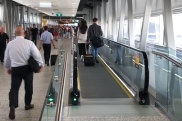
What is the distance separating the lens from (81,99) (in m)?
7.19

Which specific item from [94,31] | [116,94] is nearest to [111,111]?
[116,94]

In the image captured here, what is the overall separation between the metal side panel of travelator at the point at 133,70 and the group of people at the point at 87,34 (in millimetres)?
975

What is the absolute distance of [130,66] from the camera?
8.76 m

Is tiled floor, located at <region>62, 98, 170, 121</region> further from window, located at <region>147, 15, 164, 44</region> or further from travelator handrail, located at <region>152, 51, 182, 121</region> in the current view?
window, located at <region>147, 15, 164, 44</region>

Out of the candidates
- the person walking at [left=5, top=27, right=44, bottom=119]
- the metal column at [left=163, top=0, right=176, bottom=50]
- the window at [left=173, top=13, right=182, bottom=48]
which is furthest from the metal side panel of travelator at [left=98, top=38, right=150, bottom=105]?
the window at [left=173, top=13, right=182, bottom=48]

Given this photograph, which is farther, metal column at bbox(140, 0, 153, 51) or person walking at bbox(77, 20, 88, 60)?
person walking at bbox(77, 20, 88, 60)

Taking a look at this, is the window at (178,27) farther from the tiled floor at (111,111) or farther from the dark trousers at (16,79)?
the dark trousers at (16,79)

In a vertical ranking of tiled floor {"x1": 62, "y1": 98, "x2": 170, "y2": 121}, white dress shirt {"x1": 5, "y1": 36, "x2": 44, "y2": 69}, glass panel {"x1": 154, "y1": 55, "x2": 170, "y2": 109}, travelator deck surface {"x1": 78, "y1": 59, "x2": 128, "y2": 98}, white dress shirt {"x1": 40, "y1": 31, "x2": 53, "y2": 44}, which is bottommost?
tiled floor {"x1": 62, "y1": 98, "x2": 170, "y2": 121}

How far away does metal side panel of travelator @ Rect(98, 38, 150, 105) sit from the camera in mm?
6739

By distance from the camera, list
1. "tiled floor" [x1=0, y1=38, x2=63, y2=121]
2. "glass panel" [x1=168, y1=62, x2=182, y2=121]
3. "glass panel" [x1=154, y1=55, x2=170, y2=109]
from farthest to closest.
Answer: "tiled floor" [x1=0, y1=38, x2=63, y2=121]
"glass panel" [x1=154, y1=55, x2=170, y2=109]
"glass panel" [x1=168, y1=62, x2=182, y2=121]

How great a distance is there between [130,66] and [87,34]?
3.82 metres

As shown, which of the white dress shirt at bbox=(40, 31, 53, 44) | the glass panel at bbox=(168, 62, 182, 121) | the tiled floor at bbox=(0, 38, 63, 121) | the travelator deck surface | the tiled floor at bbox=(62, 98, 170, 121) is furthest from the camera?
the white dress shirt at bbox=(40, 31, 53, 44)

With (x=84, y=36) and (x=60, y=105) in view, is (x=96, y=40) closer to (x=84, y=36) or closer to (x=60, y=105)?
(x=84, y=36)

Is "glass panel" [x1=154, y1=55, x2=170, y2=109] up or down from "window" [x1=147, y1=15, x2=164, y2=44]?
down
